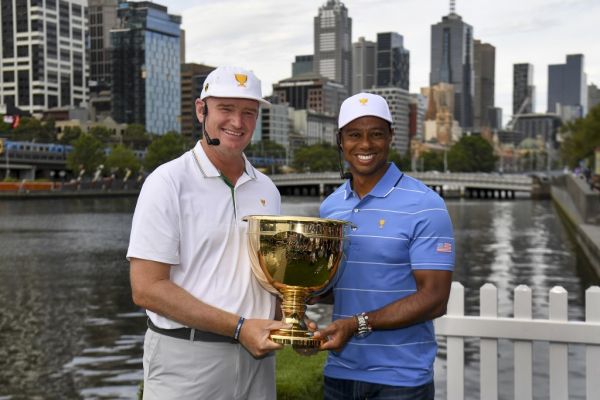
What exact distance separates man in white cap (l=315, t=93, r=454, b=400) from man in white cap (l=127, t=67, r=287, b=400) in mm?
323

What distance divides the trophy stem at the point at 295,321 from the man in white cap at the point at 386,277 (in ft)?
0.60

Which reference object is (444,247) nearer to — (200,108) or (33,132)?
(200,108)

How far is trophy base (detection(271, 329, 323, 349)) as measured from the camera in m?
2.56

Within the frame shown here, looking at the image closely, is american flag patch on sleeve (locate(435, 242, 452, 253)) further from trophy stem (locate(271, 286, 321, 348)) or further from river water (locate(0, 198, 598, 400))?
river water (locate(0, 198, 598, 400))

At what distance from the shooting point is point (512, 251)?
88.1 feet

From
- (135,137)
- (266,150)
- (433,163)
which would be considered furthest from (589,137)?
(266,150)

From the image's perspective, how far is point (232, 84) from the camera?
9.45 ft

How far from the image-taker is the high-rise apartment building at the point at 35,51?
16212 cm

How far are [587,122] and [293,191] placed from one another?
56900mm

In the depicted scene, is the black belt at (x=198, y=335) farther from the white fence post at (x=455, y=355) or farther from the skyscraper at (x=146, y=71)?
the skyscraper at (x=146, y=71)

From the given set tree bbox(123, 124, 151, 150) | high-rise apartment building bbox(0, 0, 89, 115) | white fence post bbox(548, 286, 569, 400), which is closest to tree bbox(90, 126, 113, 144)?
tree bbox(123, 124, 151, 150)

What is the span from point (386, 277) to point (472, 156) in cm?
14548

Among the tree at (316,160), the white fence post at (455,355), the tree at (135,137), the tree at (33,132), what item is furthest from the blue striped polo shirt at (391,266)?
the tree at (135,137)

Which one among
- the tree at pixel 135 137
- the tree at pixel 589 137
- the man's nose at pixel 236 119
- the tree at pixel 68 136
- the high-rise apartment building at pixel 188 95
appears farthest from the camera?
the high-rise apartment building at pixel 188 95
